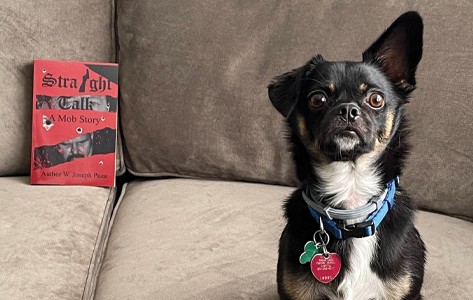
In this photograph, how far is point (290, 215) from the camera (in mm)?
1322

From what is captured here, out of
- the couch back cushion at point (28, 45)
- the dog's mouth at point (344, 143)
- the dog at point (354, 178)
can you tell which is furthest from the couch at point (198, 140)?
the dog's mouth at point (344, 143)

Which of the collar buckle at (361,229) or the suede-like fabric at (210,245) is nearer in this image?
the collar buckle at (361,229)

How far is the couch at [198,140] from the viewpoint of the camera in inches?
62.8

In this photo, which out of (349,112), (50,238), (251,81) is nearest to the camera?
(349,112)

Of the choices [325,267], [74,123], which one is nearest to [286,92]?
[325,267]

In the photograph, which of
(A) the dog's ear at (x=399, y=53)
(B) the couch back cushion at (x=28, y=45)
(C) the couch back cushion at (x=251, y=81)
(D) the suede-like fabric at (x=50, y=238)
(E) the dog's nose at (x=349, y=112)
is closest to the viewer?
(E) the dog's nose at (x=349, y=112)

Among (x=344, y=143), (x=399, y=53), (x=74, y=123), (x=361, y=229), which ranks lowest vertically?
(x=74, y=123)

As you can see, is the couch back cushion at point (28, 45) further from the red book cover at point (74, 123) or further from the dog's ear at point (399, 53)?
the dog's ear at point (399, 53)

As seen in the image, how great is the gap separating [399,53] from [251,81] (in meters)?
0.67

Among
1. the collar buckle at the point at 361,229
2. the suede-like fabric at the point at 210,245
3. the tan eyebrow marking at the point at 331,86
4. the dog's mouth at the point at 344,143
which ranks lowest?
the suede-like fabric at the point at 210,245

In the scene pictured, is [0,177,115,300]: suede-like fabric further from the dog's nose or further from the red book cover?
the dog's nose

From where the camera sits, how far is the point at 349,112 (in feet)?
3.86

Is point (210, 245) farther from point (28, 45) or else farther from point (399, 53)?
point (28, 45)

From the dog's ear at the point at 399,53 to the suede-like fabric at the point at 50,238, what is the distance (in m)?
0.75
